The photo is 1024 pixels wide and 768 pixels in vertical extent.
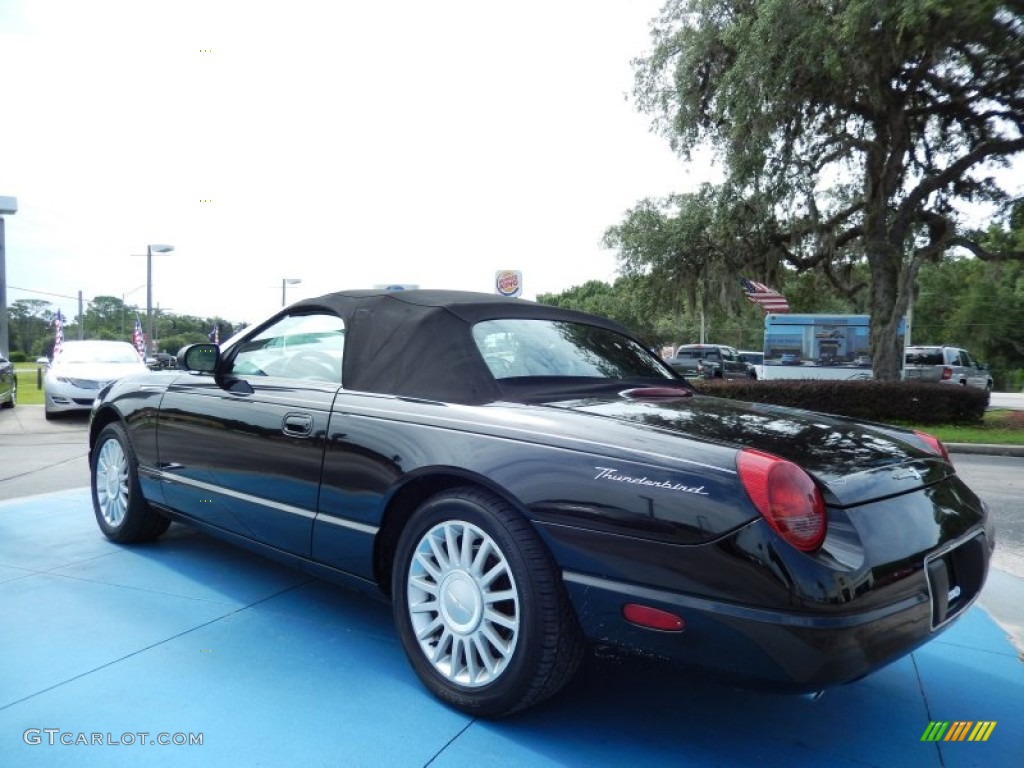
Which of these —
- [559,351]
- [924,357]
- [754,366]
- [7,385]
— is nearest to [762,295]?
[924,357]

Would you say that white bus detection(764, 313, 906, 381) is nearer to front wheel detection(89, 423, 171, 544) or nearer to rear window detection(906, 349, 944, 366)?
rear window detection(906, 349, 944, 366)

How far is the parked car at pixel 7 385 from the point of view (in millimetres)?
13898

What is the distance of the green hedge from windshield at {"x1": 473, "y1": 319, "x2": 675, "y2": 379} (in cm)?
1111

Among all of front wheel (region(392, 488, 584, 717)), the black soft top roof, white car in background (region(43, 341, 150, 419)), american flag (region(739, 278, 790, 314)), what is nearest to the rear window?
american flag (region(739, 278, 790, 314))

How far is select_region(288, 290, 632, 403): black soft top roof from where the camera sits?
9.30 ft

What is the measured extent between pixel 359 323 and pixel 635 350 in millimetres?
1356

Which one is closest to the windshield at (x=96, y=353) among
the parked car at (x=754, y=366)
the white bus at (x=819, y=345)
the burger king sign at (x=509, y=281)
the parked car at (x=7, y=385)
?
the parked car at (x=7, y=385)

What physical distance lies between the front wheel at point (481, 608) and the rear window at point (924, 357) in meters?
28.5

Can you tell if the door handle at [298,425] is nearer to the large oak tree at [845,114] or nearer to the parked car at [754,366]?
the large oak tree at [845,114]

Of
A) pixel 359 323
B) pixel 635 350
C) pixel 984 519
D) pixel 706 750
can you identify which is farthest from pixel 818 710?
pixel 359 323

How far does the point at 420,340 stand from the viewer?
9.83 feet

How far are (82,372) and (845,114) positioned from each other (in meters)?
16.4

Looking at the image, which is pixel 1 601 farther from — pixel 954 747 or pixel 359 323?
pixel 954 747

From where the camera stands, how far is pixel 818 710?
9.00 feet
